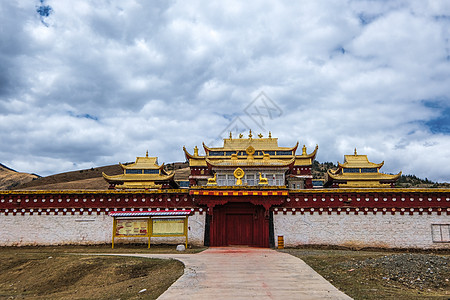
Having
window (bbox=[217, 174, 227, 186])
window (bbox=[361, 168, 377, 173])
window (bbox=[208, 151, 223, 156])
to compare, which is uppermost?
window (bbox=[208, 151, 223, 156])

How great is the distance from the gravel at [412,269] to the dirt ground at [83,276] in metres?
8.38

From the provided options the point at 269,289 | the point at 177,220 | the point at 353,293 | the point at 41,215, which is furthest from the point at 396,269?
the point at 41,215

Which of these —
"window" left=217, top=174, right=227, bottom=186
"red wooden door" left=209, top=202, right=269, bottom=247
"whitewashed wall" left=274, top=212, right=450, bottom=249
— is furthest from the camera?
"window" left=217, top=174, right=227, bottom=186

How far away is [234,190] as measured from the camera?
83.6 feet

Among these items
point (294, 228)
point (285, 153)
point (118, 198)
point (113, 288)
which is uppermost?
point (285, 153)

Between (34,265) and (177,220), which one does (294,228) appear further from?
(34,265)

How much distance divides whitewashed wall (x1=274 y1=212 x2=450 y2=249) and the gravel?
9.31m

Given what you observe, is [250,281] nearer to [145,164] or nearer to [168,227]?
[168,227]

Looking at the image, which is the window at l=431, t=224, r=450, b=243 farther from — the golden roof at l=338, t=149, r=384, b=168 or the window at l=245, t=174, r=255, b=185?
the golden roof at l=338, t=149, r=384, b=168

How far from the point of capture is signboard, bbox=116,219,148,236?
963 inches

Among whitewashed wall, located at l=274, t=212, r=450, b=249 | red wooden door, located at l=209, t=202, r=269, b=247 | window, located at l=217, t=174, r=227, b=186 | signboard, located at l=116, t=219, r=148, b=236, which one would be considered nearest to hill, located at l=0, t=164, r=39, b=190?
window, located at l=217, t=174, r=227, b=186

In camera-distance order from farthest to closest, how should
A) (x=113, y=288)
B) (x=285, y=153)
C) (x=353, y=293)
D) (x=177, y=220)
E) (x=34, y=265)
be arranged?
(x=285, y=153) → (x=177, y=220) → (x=34, y=265) → (x=113, y=288) → (x=353, y=293)

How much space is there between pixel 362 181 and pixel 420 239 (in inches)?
625

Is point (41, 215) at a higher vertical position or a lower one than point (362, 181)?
lower
